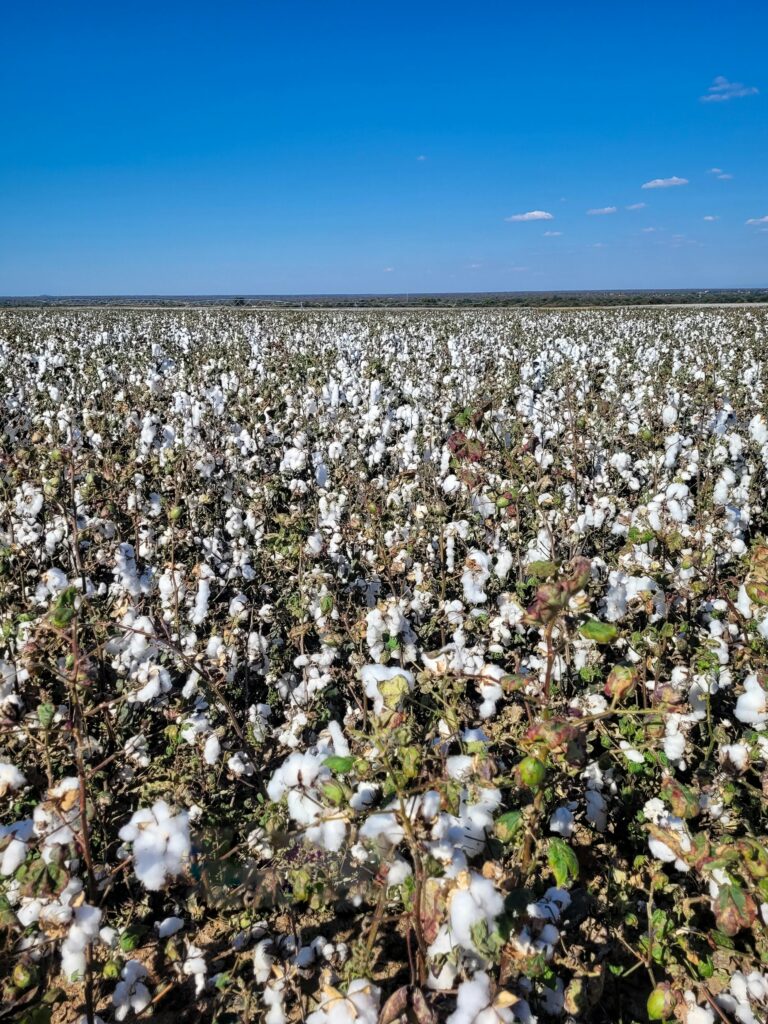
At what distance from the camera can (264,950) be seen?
1994 millimetres

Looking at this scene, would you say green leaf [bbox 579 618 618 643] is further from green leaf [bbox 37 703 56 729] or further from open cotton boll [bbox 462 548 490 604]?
open cotton boll [bbox 462 548 490 604]

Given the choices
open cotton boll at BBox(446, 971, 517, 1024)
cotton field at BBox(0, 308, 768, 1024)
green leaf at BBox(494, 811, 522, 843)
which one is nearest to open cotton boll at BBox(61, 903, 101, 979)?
cotton field at BBox(0, 308, 768, 1024)

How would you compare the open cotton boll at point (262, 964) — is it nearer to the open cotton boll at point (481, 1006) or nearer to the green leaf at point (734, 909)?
the open cotton boll at point (481, 1006)

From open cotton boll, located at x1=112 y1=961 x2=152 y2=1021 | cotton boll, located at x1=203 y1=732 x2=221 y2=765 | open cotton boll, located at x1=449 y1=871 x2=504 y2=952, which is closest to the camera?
open cotton boll, located at x1=449 y1=871 x2=504 y2=952

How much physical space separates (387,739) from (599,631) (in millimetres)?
507

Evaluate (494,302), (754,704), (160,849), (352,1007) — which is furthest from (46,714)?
(494,302)

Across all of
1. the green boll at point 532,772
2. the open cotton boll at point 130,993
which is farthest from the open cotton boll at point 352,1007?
the open cotton boll at point 130,993

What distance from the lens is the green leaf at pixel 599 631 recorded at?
54.5 inches

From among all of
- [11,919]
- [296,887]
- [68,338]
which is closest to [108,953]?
[11,919]

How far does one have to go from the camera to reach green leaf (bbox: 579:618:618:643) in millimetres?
1384

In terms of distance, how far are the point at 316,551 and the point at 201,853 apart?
2.24 meters

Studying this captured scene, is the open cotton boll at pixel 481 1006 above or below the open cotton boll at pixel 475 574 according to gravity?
below

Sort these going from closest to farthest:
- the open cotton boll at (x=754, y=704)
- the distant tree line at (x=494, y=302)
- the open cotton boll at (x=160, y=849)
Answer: the open cotton boll at (x=160, y=849) → the open cotton boll at (x=754, y=704) → the distant tree line at (x=494, y=302)

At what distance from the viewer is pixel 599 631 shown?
1402 millimetres
